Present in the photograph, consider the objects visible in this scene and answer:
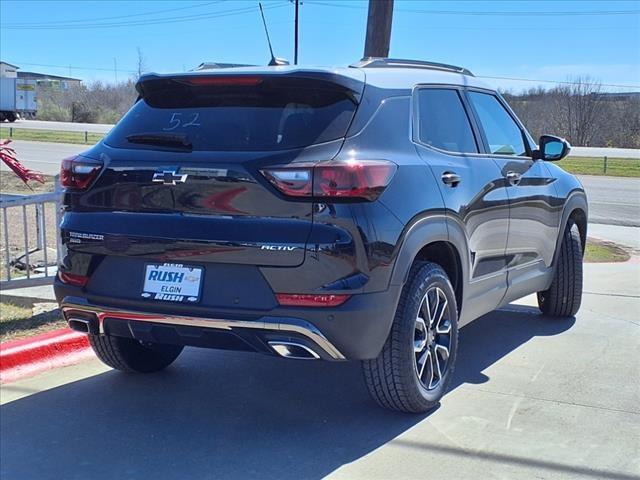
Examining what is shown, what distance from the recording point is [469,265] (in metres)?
4.47

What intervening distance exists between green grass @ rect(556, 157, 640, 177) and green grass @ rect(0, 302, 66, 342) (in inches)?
888

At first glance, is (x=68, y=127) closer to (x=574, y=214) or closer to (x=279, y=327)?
(x=574, y=214)

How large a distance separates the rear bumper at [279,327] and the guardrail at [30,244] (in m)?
1.84

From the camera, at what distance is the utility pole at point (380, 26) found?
9.66 metres

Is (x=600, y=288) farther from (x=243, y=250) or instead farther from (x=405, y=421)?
(x=243, y=250)

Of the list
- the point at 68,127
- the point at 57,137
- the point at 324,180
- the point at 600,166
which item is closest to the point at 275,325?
the point at 324,180

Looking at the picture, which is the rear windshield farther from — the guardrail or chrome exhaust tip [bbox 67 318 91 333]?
the guardrail

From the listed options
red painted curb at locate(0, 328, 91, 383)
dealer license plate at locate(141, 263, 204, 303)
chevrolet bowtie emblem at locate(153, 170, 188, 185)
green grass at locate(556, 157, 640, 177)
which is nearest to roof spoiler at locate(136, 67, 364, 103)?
chevrolet bowtie emblem at locate(153, 170, 188, 185)

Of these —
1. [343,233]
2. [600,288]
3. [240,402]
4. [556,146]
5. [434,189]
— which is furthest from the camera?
[600,288]

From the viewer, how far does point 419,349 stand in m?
4.01

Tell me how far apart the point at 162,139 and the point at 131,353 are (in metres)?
1.60

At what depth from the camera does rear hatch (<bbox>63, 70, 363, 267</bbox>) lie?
3.45 m

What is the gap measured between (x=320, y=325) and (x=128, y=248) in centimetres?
107

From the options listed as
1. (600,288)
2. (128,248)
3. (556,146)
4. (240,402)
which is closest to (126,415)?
(240,402)
